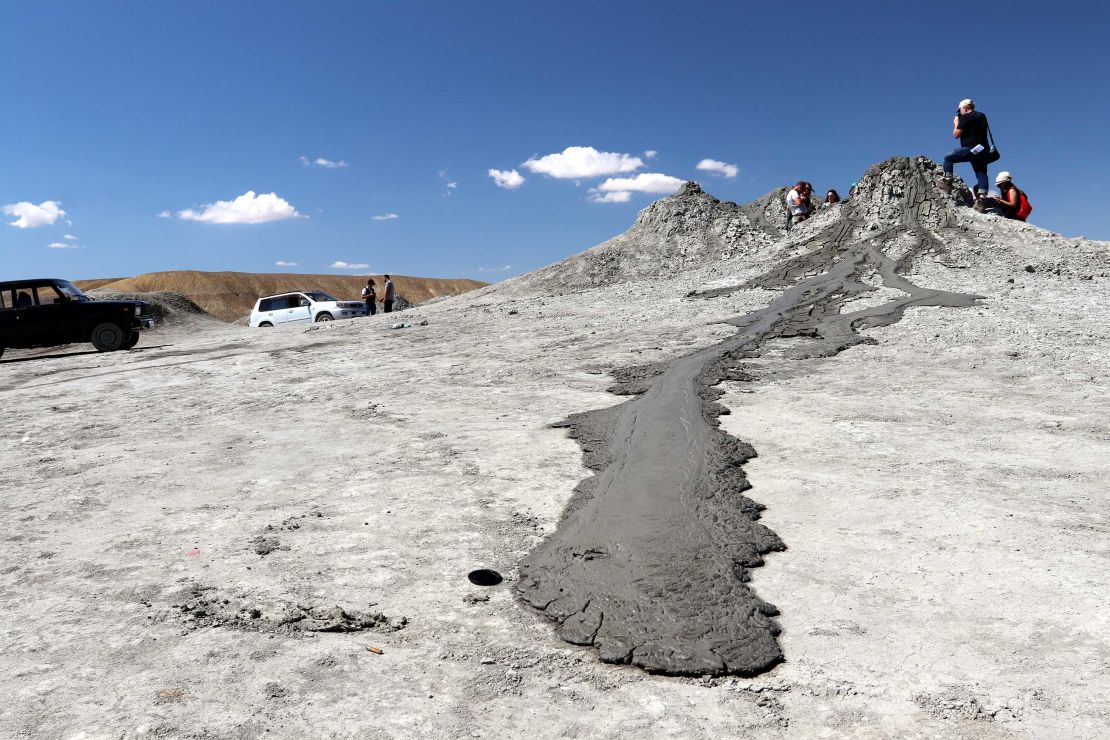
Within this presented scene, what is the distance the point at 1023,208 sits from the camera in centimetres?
1947

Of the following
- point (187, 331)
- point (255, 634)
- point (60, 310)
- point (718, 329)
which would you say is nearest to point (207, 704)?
point (255, 634)

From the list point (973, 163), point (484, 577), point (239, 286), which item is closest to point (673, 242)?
point (973, 163)

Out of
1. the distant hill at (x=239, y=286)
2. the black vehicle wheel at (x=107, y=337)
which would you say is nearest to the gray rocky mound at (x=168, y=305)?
the black vehicle wheel at (x=107, y=337)

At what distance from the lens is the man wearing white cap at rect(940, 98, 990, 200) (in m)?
17.9

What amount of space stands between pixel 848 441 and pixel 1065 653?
130 inches

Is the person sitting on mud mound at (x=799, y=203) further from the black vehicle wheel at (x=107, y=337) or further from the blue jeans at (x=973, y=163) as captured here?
the black vehicle wheel at (x=107, y=337)

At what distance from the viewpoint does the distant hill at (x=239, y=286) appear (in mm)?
57625

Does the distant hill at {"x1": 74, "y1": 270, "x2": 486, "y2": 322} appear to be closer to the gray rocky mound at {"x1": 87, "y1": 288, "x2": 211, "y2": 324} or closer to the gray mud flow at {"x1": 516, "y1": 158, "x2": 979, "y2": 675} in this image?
the gray rocky mound at {"x1": 87, "y1": 288, "x2": 211, "y2": 324}

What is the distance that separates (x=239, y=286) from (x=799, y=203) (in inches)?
2042

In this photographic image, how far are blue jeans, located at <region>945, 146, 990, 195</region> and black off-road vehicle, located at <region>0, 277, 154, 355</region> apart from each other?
21.3m

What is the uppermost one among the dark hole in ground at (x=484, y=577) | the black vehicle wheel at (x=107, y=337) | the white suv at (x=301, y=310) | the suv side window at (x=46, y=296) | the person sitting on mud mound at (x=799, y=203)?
the person sitting on mud mound at (x=799, y=203)

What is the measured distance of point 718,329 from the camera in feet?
41.9

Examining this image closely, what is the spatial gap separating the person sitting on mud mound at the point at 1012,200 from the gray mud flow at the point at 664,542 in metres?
13.1

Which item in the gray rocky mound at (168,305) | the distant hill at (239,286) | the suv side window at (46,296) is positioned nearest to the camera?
the suv side window at (46,296)
